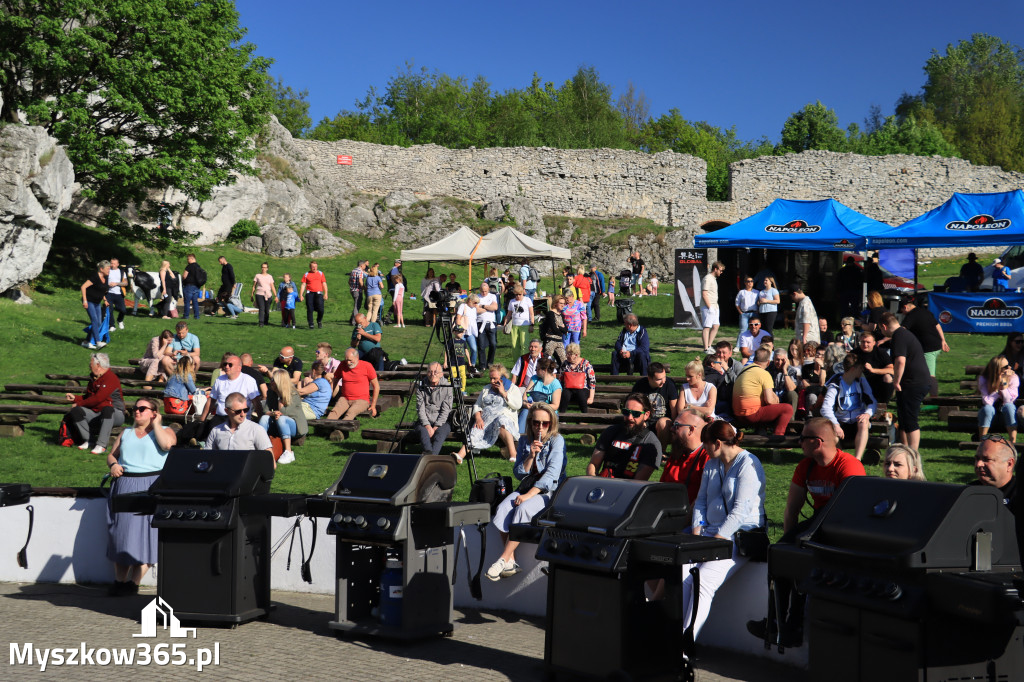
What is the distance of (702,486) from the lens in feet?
22.6

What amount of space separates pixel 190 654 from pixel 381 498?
1.59 meters

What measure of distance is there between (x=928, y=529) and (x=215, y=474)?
5001mm

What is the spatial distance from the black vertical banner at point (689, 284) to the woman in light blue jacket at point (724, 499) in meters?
15.1

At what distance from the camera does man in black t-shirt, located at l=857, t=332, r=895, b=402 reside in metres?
11.4

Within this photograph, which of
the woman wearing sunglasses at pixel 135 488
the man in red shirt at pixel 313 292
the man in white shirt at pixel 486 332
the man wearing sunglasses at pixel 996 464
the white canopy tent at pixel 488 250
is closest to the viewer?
the man wearing sunglasses at pixel 996 464

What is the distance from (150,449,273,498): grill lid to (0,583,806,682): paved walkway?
99cm

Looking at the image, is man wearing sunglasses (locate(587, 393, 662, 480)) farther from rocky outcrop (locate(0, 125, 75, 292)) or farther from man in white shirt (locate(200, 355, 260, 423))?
rocky outcrop (locate(0, 125, 75, 292))

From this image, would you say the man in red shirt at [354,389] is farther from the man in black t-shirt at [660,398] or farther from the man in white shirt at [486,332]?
the man in black t-shirt at [660,398]

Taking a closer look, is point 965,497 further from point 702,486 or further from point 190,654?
point 190,654

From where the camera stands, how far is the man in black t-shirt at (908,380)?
1081cm

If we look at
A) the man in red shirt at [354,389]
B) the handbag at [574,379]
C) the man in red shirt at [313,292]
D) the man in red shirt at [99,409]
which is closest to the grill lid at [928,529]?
the handbag at [574,379]

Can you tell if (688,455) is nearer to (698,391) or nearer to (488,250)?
(698,391)

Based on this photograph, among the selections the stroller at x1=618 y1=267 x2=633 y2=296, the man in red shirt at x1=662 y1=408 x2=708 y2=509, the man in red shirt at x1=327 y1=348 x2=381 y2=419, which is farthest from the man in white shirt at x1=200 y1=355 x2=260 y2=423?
the stroller at x1=618 y1=267 x2=633 y2=296

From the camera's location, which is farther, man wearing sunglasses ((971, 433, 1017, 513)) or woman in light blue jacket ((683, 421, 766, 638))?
woman in light blue jacket ((683, 421, 766, 638))
